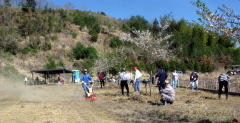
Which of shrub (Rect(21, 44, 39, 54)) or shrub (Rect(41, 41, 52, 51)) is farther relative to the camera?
shrub (Rect(41, 41, 52, 51))

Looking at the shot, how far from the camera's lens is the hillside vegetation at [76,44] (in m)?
71.2

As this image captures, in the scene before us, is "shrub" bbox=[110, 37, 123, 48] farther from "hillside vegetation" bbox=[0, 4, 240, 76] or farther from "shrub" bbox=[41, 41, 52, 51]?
"shrub" bbox=[41, 41, 52, 51]

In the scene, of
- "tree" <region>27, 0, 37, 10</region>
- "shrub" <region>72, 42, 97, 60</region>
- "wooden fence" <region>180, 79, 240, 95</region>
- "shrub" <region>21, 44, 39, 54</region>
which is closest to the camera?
"wooden fence" <region>180, 79, 240, 95</region>

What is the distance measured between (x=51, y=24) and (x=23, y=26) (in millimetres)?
8770

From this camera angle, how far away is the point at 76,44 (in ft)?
284

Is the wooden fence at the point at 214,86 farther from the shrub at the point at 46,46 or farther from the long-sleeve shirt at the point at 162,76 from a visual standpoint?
the shrub at the point at 46,46

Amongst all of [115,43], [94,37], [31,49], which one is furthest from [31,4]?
[115,43]

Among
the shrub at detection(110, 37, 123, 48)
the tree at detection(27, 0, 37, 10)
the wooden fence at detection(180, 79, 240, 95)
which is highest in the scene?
the tree at detection(27, 0, 37, 10)

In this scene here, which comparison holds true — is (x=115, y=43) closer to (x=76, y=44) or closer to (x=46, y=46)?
(x=76, y=44)

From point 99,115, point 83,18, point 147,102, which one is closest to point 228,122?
point 99,115

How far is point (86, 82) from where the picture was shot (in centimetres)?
1788

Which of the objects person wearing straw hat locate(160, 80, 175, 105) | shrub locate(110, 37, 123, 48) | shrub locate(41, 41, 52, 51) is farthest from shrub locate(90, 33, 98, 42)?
person wearing straw hat locate(160, 80, 175, 105)

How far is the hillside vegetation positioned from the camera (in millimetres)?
71250

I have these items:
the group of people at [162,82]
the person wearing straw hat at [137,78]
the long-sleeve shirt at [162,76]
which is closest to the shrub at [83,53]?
the group of people at [162,82]
